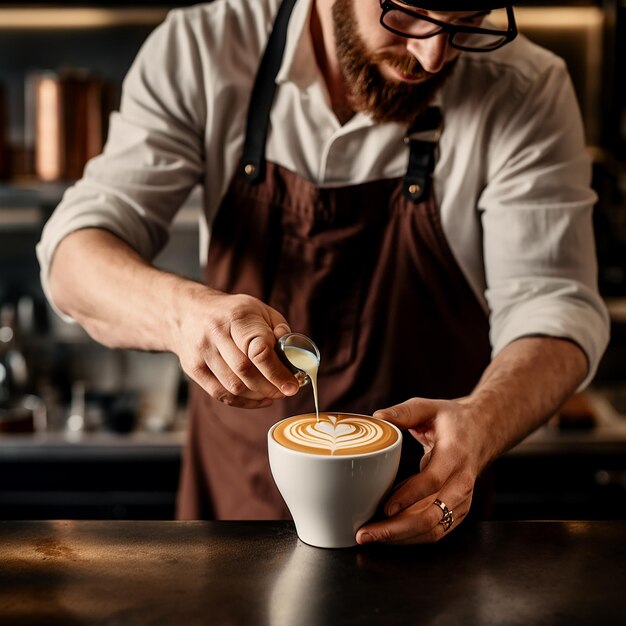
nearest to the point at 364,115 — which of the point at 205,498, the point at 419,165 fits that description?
the point at 419,165

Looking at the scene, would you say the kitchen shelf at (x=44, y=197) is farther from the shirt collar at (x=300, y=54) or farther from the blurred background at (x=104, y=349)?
the shirt collar at (x=300, y=54)

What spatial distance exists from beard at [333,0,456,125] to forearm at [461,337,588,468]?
17.3 inches

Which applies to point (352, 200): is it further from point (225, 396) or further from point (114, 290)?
point (225, 396)

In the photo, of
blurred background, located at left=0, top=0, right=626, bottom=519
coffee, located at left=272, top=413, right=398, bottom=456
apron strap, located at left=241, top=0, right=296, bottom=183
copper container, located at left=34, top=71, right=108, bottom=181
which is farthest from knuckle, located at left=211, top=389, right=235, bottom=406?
copper container, located at left=34, top=71, right=108, bottom=181

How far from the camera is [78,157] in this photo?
277 cm

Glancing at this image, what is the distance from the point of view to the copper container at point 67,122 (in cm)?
275

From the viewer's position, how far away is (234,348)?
1.05 m

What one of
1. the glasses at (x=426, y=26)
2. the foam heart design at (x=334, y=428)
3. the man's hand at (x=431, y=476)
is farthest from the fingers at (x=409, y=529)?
the glasses at (x=426, y=26)

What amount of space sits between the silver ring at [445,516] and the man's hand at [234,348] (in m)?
0.22

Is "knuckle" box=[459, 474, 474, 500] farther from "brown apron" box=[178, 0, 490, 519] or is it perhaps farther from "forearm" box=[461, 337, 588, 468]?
"brown apron" box=[178, 0, 490, 519]

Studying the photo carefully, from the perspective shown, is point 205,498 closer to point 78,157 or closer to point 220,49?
point 220,49

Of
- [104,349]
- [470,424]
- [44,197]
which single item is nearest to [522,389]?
[470,424]

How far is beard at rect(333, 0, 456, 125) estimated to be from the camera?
141cm

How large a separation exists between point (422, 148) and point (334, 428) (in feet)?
2.30
